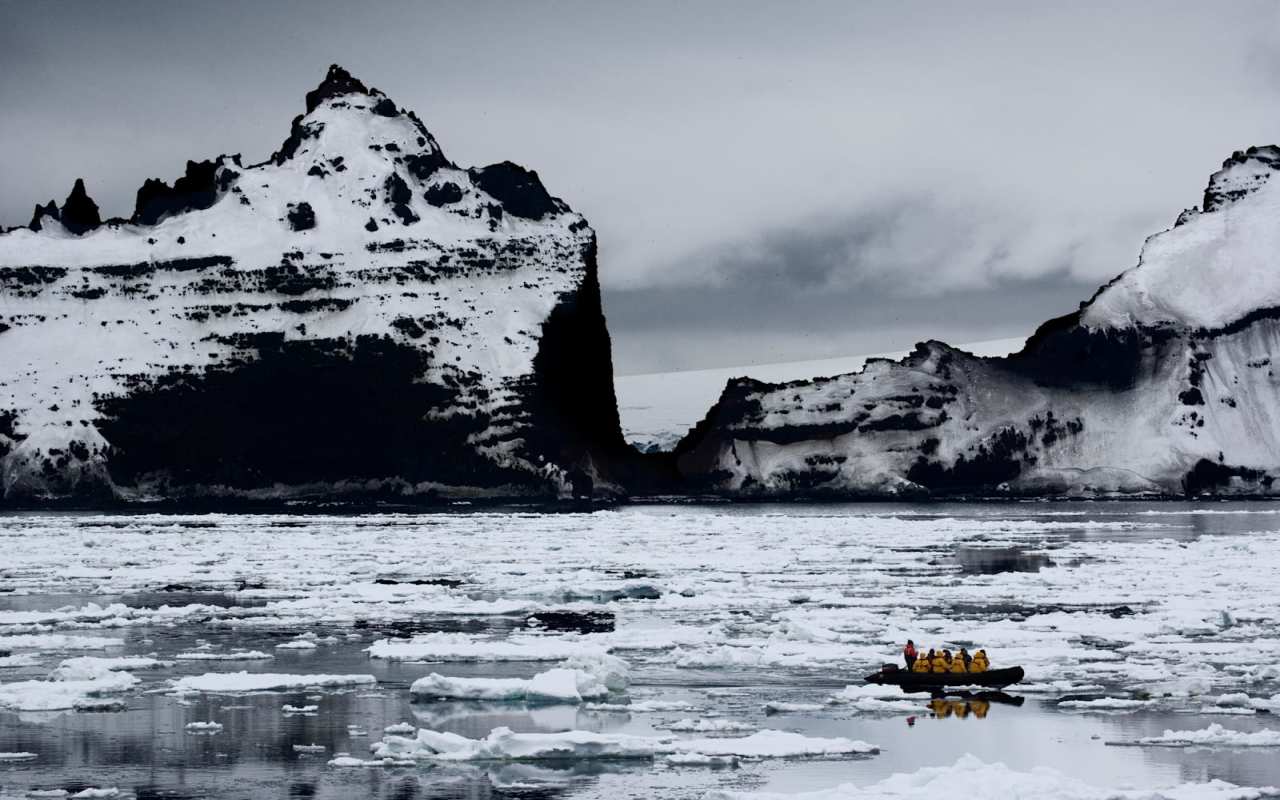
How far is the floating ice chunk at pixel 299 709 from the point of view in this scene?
22.9 m

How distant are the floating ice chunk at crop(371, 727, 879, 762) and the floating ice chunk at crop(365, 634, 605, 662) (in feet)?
22.2

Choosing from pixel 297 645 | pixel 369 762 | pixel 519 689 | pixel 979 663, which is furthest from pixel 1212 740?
pixel 297 645

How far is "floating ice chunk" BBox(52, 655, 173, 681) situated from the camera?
25.2m

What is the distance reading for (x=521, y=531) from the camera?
7569 cm

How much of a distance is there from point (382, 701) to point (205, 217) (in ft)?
470

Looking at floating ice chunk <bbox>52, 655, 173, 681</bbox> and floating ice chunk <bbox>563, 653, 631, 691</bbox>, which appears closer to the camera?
floating ice chunk <bbox>563, 653, 631, 691</bbox>

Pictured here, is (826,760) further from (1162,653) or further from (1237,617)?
(1237,617)

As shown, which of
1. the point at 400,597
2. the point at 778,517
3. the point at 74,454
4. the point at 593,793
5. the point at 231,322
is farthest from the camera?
the point at 231,322

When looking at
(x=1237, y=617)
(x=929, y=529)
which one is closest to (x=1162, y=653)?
(x=1237, y=617)

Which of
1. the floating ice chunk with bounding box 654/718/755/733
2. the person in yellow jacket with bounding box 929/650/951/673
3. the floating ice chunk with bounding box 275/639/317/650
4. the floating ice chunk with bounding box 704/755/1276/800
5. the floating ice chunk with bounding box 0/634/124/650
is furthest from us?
the floating ice chunk with bounding box 275/639/317/650

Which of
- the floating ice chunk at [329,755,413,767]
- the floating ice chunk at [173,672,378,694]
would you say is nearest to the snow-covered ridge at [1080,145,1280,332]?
the floating ice chunk at [173,672,378,694]

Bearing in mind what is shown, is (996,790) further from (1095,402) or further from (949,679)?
(1095,402)

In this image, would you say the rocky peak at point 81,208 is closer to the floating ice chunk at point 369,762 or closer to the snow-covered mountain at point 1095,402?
the snow-covered mountain at point 1095,402

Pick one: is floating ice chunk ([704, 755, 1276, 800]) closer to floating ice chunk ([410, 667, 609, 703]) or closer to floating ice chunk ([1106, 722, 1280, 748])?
floating ice chunk ([1106, 722, 1280, 748])
